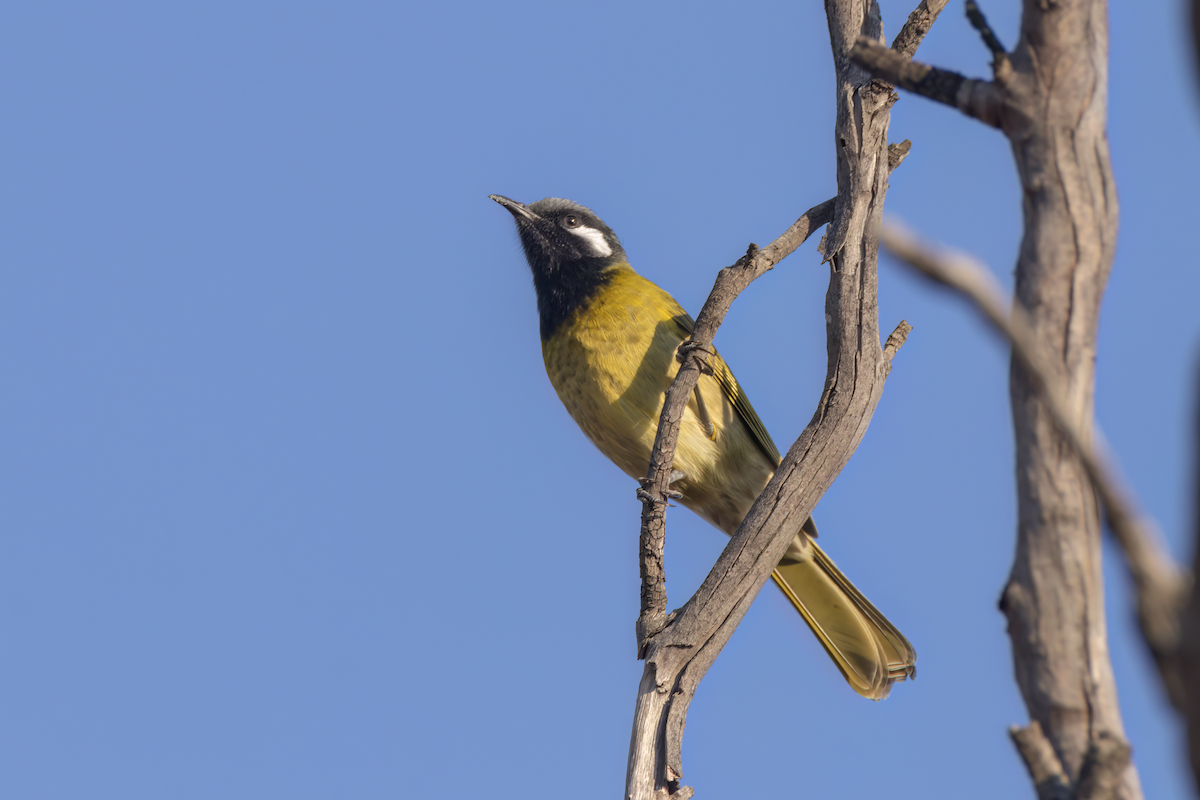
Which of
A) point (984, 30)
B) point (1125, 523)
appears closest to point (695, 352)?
point (984, 30)

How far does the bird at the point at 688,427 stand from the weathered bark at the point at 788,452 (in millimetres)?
1221

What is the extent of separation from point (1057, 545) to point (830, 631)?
4.30 m

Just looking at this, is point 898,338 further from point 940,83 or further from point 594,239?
Answer: point 594,239

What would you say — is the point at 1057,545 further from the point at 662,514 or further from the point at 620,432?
the point at 620,432

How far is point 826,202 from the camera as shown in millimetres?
5699

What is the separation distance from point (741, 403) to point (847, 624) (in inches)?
59.9

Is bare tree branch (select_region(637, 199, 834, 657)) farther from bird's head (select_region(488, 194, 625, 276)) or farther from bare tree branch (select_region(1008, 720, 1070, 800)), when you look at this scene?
bare tree branch (select_region(1008, 720, 1070, 800))

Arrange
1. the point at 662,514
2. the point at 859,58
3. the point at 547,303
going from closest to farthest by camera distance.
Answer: the point at 859,58
the point at 662,514
the point at 547,303

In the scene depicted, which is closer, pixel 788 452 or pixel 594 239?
pixel 788 452

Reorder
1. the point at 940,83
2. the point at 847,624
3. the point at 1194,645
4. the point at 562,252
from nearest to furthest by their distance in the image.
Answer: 1. the point at 1194,645
2. the point at 940,83
3. the point at 847,624
4. the point at 562,252

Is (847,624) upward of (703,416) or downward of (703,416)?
downward

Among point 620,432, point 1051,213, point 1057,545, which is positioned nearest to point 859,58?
point 1051,213

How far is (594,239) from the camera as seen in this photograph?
8.27 metres

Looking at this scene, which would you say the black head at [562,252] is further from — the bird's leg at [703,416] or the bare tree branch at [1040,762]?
the bare tree branch at [1040,762]
